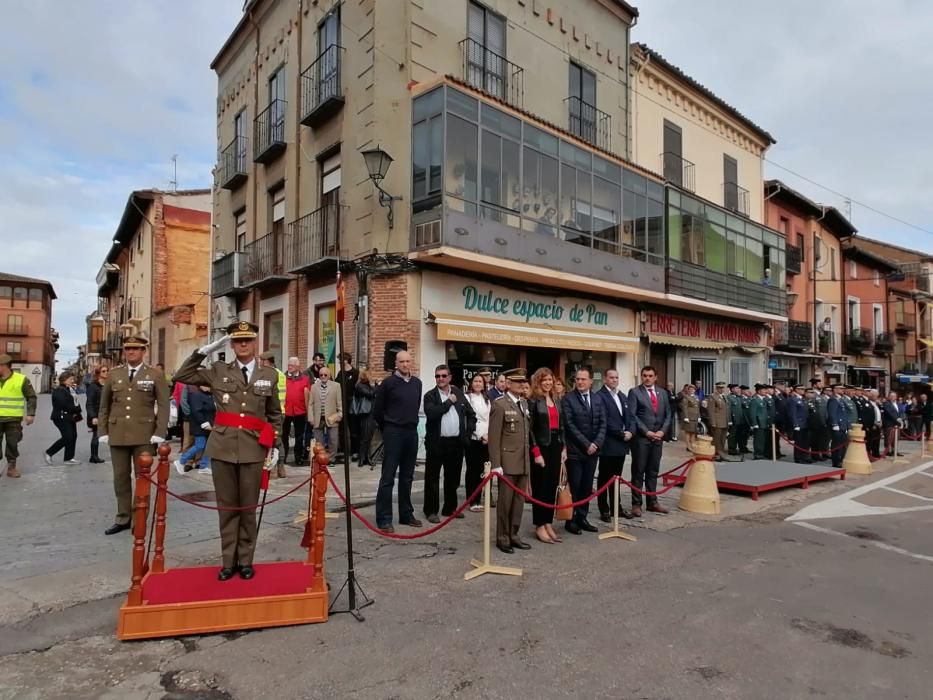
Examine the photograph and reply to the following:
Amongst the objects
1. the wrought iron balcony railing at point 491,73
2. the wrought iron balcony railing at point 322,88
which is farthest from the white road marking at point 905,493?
the wrought iron balcony railing at point 322,88

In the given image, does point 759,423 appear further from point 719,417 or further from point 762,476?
point 762,476

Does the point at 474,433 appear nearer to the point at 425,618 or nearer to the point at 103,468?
the point at 425,618

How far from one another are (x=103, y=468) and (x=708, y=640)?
9.91 m

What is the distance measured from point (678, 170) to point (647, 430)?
14.8m

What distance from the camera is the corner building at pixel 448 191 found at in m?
12.5

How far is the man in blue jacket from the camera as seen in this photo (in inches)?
532

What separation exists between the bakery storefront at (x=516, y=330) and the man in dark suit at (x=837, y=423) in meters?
5.15

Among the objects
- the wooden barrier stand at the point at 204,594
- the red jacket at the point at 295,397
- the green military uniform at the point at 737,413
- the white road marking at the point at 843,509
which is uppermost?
the red jacket at the point at 295,397

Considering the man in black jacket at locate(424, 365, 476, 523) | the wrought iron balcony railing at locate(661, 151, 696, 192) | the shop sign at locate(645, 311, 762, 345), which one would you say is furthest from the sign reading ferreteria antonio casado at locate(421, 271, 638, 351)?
the wrought iron balcony railing at locate(661, 151, 696, 192)

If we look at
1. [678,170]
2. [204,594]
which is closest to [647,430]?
[204,594]

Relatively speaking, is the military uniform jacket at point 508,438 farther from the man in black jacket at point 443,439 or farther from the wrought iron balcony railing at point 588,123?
the wrought iron balcony railing at point 588,123

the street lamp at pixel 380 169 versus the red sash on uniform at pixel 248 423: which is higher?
the street lamp at pixel 380 169

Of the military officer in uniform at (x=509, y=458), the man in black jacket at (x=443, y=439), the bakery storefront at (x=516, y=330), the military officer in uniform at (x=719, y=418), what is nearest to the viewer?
the military officer in uniform at (x=509, y=458)

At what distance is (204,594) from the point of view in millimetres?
4105
